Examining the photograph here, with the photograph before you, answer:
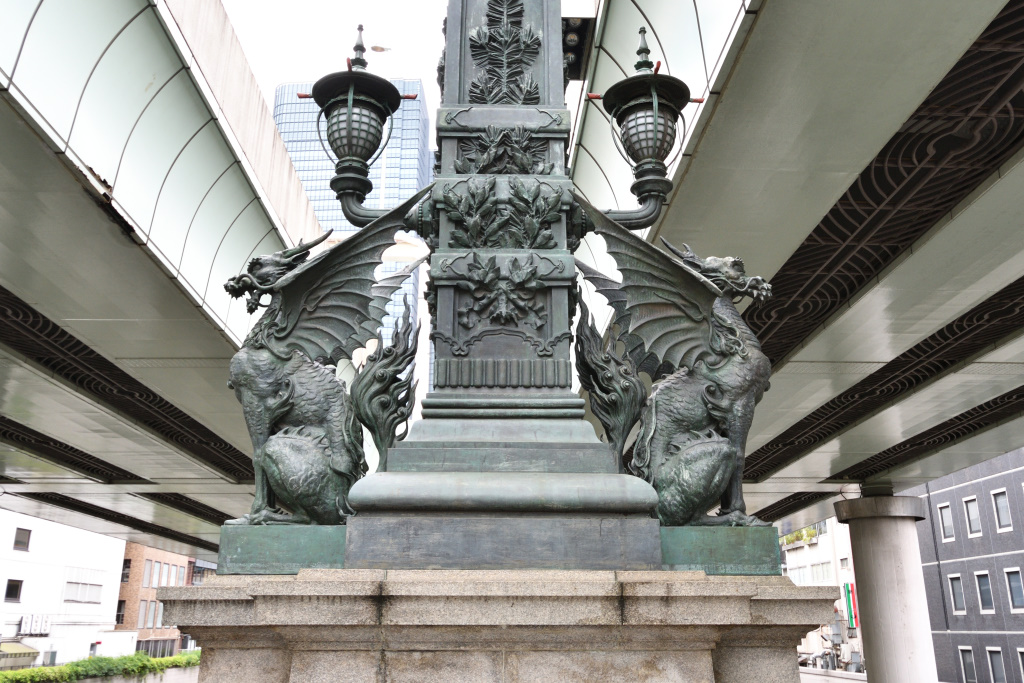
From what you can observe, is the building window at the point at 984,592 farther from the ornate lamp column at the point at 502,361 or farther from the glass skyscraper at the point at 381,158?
the ornate lamp column at the point at 502,361

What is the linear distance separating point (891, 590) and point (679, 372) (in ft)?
63.1

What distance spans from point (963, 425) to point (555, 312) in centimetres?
1665

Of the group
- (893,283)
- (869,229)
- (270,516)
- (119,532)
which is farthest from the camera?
(119,532)

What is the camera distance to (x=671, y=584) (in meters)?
3.03

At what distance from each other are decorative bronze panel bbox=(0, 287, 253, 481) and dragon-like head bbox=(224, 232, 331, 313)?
887 centimetres

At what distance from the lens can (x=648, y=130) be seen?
4574 mm

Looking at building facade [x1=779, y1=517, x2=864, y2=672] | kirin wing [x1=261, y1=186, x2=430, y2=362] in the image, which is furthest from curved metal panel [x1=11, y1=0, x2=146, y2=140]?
building facade [x1=779, y1=517, x2=864, y2=672]

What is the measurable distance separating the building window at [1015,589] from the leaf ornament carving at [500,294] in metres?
32.6

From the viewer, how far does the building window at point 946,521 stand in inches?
1362

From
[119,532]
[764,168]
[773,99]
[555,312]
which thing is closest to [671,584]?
[555,312]

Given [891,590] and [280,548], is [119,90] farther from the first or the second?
[891,590]

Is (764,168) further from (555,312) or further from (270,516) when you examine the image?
(270,516)

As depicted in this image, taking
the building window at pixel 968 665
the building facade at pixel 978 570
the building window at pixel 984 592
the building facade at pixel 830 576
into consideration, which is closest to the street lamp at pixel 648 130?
the building facade at pixel 978 570

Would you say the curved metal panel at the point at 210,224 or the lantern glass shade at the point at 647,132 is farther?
the curved metal panel at the point at 210,224
